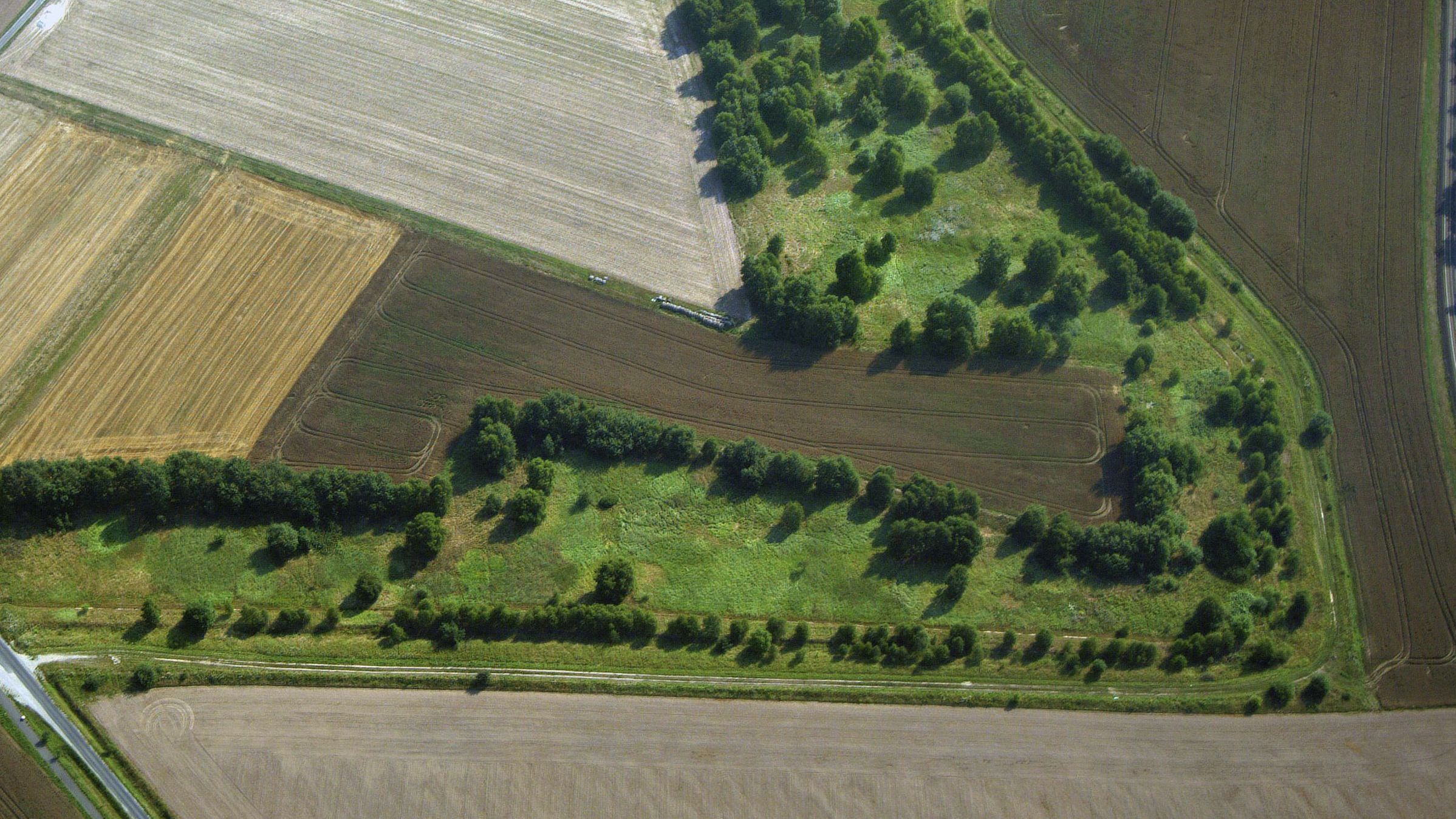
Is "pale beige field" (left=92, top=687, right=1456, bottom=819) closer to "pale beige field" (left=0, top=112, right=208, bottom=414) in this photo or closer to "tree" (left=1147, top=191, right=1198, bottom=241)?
"pale beige field" (left=0, top=112, right=208, bottom=414)

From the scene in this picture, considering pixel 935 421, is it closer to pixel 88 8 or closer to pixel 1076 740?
pixel 1076 740

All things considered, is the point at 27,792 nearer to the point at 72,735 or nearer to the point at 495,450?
the point at 72,735

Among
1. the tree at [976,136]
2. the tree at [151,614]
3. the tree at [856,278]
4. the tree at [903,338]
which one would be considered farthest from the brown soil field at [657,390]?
the tree at [976,136]

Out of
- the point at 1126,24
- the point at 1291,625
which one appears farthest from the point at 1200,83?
the point at 1291,625

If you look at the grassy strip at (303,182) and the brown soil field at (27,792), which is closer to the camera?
the brown soil field at (27,792)

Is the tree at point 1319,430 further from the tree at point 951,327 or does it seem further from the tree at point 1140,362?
the tree at point 951,327
